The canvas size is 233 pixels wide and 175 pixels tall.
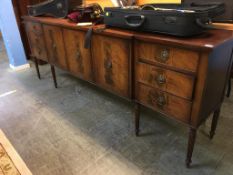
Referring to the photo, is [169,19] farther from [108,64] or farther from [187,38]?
[108,64]

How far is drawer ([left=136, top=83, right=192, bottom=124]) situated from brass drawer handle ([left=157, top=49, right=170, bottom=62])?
20cm

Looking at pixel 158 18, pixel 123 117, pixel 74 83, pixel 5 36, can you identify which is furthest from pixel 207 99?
pixel 5 36

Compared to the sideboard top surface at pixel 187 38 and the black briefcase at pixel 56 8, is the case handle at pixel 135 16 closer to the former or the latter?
the sideboard top surface at pixel 187 38

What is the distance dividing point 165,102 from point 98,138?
0.65 meters

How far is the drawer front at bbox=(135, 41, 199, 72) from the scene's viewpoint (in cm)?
94

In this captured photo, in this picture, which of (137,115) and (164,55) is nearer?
(164,55)

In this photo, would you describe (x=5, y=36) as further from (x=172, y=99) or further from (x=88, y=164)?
(x=172, y=99)

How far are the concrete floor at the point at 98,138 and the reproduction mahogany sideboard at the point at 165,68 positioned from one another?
16 cm

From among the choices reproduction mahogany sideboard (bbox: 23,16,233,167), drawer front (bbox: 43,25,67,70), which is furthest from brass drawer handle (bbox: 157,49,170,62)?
drawer front (bbox: 43,25,67,70)

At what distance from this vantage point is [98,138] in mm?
1532

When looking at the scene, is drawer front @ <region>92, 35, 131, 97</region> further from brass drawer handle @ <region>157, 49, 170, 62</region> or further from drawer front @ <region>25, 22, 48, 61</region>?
drawer front @ <region>25, 22, 48, 61</region>

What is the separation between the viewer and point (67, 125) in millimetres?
1701

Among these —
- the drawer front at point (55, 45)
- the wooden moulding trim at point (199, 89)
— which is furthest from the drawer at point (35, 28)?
the wooden moulding trim at point (199, 89)

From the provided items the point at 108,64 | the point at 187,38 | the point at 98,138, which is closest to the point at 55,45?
the point at 108,64
